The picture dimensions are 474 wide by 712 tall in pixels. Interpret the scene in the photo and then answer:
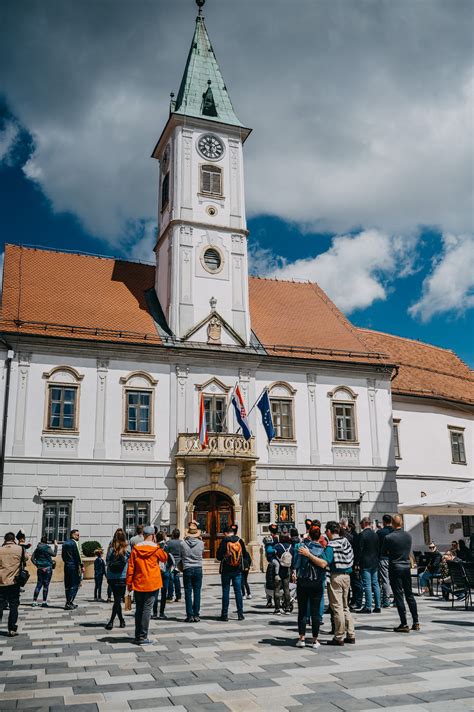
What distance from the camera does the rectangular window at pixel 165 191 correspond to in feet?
104

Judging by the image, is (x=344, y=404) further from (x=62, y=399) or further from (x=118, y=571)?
(x=118, y=571)

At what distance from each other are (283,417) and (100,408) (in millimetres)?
8104

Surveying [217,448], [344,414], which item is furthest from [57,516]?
[344,414]

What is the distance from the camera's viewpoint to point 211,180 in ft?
103

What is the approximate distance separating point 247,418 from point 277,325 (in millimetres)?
5623

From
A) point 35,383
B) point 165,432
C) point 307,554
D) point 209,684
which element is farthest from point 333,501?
point 209,684

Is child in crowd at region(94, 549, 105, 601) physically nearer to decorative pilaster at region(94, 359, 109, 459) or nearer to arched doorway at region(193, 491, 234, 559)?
decorative pilaster at region(94, 359, 109, 459)

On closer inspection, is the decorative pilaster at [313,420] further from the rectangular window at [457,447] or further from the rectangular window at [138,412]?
the rectangular window at [457,447]

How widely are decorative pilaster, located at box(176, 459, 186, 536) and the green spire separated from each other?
16.9m

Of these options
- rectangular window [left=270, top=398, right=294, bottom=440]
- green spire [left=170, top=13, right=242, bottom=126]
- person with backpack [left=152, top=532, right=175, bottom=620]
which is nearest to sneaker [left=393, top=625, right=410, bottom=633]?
person with backpack [left=152, top=532, right=175, bottom=620]

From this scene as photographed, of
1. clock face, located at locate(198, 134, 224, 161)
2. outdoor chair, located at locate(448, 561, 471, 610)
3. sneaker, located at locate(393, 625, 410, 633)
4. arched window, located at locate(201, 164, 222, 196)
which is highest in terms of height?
clock face, located at locate(198, 134, 224, 161)

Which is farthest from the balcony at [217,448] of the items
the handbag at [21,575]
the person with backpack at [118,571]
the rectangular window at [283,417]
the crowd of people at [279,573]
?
the handbag at [21,575]

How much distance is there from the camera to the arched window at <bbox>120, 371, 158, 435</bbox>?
2603 cm

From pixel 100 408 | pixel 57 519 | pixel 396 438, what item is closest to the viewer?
pixel 57 519
